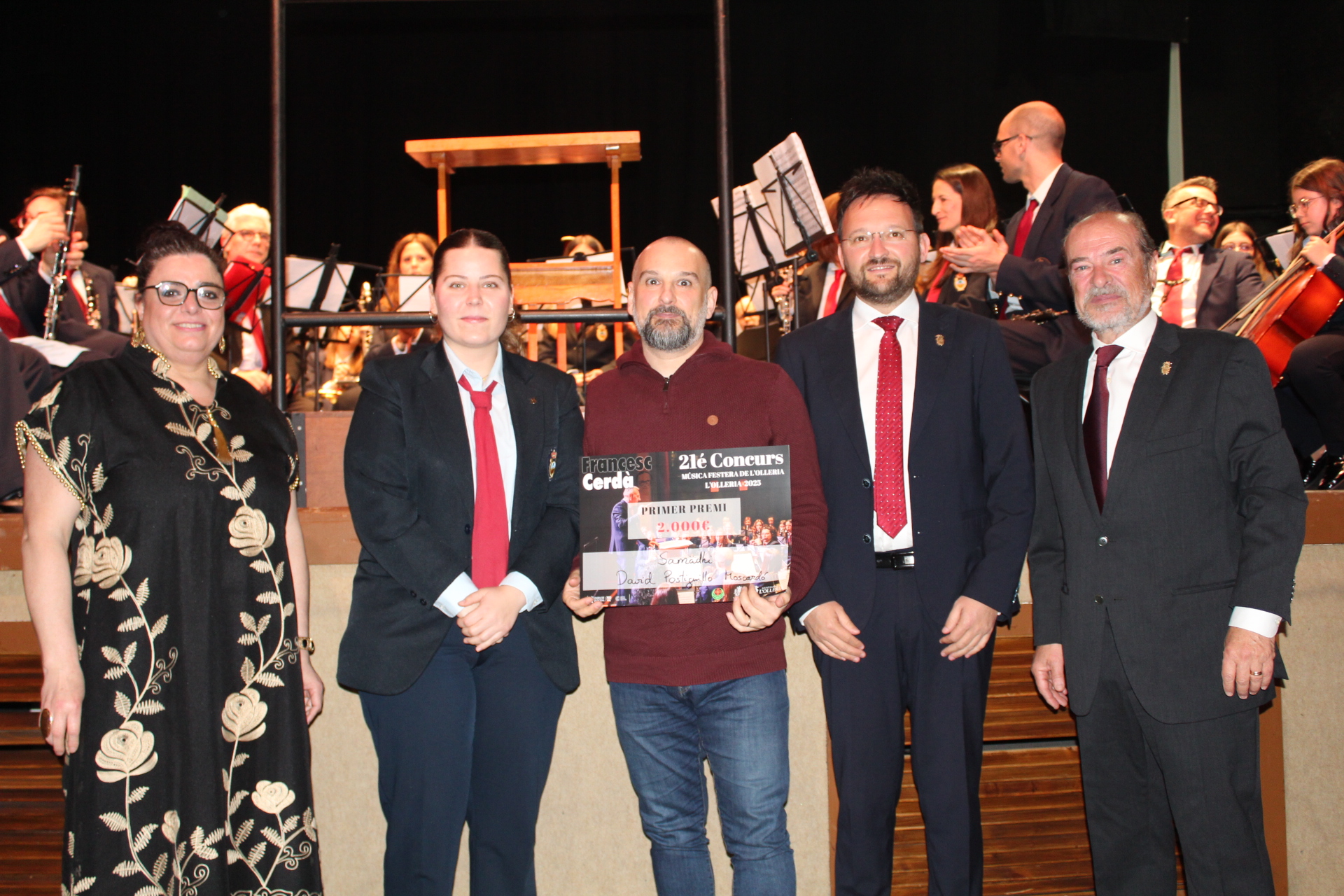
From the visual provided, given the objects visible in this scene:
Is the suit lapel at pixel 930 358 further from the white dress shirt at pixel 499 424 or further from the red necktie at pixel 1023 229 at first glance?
the red necktie at pixel 1023 229

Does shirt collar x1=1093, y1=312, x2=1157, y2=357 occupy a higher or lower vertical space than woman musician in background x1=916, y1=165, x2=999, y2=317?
lower

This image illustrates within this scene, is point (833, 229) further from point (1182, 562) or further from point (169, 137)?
point (169, 137)

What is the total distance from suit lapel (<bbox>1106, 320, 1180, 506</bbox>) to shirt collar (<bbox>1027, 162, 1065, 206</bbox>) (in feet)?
5.40

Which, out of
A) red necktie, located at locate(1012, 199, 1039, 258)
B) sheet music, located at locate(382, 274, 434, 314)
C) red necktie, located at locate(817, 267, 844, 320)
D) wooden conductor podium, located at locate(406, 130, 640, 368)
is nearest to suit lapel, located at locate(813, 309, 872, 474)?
red necktie, located at locate(1012, 199, 1039, 258)

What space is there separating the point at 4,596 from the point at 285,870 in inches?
55.3

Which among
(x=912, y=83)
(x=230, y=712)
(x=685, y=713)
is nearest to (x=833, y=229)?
(x=685, y=713)

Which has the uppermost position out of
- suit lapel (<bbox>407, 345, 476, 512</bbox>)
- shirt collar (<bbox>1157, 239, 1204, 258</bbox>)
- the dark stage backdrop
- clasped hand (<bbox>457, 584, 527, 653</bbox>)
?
the dark stage backdrop

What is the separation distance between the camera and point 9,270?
15.1 feet

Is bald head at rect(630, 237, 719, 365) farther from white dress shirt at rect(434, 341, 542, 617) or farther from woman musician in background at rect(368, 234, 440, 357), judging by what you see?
woman musician in background at rect(368, 234, 440, 357)

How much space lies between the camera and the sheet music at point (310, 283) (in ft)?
18.4

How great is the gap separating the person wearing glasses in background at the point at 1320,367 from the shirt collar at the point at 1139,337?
194 cm

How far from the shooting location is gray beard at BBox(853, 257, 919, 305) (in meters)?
2.44

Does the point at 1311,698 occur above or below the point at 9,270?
below

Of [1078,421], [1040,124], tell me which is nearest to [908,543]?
[1078,421]
